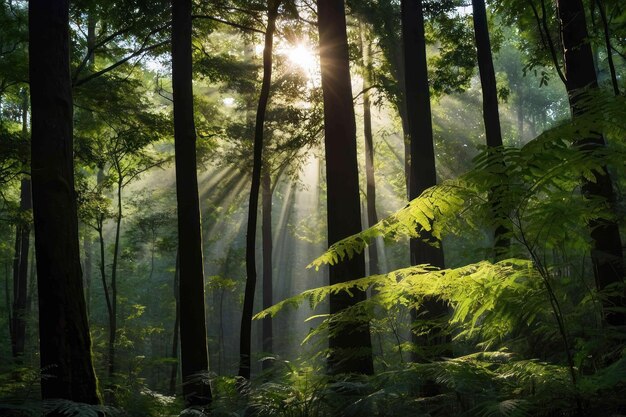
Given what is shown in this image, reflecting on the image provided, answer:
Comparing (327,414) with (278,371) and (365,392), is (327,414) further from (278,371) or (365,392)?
(278,371)

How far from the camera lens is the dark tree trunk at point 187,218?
744cm

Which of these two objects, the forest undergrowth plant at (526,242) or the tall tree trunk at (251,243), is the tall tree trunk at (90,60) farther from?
the forest undergrowth plant at (526,242)

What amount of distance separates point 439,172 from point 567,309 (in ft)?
61.9

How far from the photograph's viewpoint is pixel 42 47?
5.40 m

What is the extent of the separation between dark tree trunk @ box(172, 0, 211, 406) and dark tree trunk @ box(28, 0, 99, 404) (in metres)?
2.33

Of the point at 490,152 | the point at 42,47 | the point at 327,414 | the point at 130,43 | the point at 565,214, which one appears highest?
the point at 130,43

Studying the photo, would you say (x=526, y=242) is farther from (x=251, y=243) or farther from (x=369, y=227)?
(x=251, y=243)

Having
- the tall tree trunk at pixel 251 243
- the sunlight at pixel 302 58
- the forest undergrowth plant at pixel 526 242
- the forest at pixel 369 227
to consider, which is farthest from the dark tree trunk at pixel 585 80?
the sunlight at pixel 302 58

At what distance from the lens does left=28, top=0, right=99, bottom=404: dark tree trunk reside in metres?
4.93

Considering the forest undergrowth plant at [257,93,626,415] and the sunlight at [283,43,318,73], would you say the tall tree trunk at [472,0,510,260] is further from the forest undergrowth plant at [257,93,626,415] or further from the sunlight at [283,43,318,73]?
the forest undergrowth plant at [257,93,626,415]

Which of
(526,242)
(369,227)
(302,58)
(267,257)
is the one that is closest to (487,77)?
(369,227)

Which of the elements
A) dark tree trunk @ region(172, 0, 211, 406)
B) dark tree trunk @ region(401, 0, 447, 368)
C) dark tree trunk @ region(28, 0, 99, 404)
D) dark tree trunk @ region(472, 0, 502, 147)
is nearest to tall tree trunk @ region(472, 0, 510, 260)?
dark tree trunk @ region(472, 0, 502, 147)

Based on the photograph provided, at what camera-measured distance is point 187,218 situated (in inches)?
309

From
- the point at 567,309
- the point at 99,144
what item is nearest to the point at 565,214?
the point at 567,309
